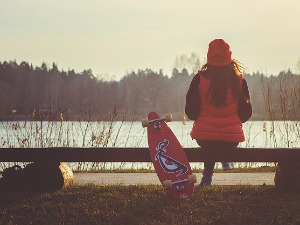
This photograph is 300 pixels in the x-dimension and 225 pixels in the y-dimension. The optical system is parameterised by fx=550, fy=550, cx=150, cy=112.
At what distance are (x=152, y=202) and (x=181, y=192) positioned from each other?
1.15 ft

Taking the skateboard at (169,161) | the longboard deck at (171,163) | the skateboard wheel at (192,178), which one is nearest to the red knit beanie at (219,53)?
the skateboard at (169,161)

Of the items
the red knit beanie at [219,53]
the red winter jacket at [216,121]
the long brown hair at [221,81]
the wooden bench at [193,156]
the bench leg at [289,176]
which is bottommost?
the bench leg at [289,176]

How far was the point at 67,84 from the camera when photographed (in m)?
78.4

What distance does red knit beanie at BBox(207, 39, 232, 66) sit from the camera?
601 centimetres

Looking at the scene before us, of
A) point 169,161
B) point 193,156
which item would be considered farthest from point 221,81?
point 169,161

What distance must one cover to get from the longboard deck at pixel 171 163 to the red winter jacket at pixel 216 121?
28 cm

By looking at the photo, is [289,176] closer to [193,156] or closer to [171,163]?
[193,156]

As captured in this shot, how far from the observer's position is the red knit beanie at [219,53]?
601 centimetres

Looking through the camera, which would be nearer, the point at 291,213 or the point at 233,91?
the point at 291,213

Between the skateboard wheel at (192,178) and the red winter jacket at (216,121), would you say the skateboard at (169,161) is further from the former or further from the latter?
the red winter jacket at (216,121)

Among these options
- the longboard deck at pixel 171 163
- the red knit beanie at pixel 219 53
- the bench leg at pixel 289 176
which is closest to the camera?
the longboard deck at pixel 171 163

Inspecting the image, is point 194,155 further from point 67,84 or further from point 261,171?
point 67,84

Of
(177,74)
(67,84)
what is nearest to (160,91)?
(177,74)

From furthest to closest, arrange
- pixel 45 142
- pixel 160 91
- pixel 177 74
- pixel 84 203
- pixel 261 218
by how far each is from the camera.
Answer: pixel 177 74 < pixel 160 91 < pixel 45 142 < pixel 84 203 < pixel 261 218
